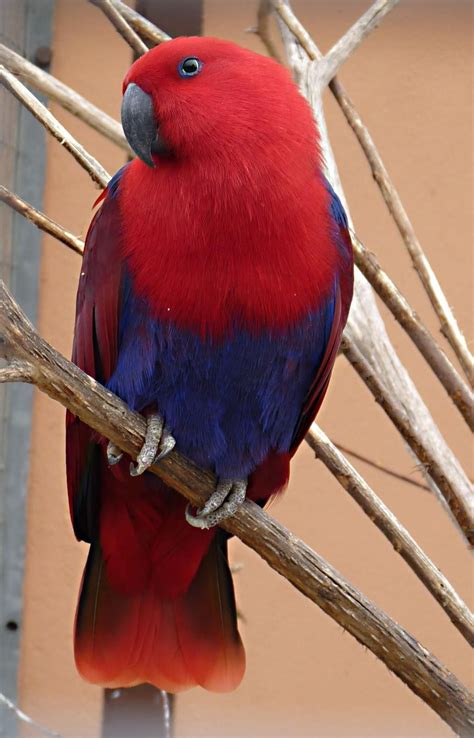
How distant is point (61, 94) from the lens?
4.54 ft

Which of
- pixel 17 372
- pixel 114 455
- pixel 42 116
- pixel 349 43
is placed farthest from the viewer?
pixel 349 43

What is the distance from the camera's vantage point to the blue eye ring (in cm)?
106

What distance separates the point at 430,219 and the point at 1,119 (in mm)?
927

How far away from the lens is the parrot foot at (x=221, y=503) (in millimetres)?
1121

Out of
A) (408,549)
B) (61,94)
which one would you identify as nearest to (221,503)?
(408,549)

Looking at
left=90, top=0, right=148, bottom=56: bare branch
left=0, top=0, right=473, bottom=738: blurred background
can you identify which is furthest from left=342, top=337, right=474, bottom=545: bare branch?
left=0, top=0, right=473, bottom=738: blurred background

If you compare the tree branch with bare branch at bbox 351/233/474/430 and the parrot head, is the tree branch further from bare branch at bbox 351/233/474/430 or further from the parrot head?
the parrot head

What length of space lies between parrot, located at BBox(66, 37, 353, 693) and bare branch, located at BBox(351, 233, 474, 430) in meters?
0.07

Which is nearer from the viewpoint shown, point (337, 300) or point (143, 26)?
point (337, 300)

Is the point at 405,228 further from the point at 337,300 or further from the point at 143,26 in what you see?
the point at 143,26

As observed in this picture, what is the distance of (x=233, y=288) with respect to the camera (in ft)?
3.36

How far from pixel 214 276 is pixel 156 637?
60 cm

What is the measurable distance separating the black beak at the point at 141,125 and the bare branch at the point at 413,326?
321 millimetres

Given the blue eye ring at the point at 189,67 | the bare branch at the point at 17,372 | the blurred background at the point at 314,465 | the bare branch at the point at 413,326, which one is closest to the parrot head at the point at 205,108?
the blue eye ring at the point at 189,67
